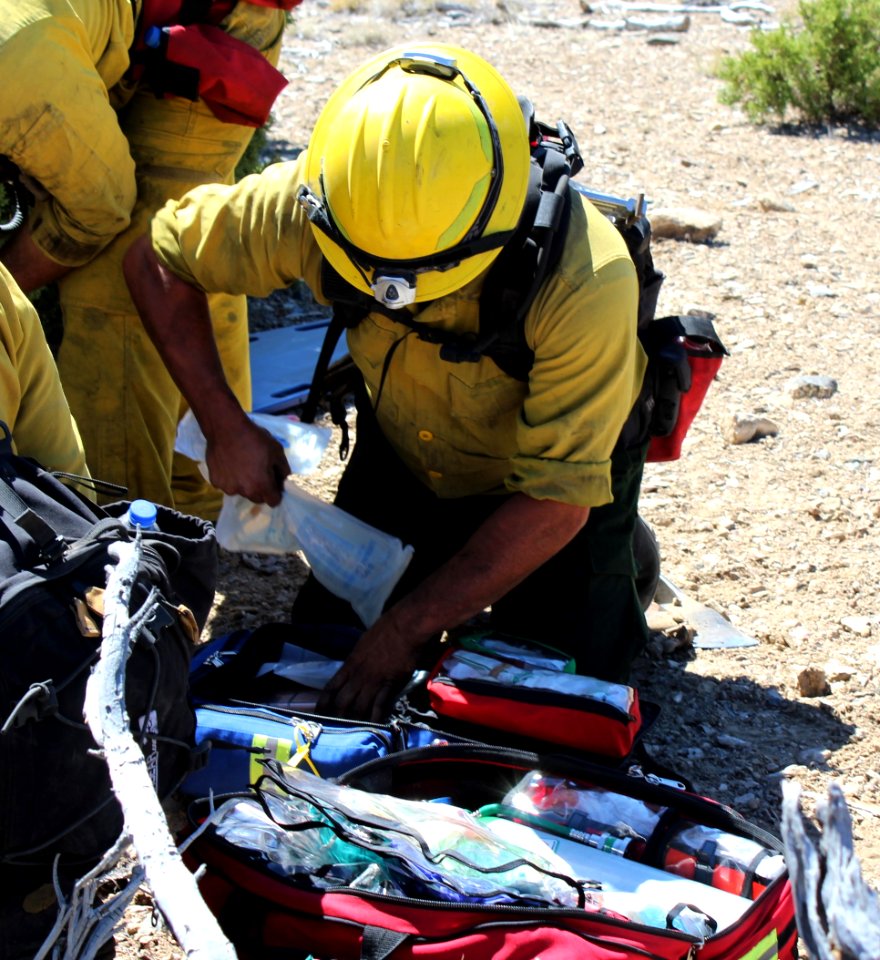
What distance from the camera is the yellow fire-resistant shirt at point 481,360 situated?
2.60m

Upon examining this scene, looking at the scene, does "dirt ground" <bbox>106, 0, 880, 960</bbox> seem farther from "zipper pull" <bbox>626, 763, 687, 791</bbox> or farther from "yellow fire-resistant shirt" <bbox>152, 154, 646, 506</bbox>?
"yellow fire-resistant shirt" <bbox>152, 154, 646, 506</bbox>

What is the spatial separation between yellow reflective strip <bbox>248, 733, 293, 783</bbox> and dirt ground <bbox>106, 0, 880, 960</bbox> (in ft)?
1.20

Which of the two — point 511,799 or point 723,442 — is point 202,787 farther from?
point 723,442

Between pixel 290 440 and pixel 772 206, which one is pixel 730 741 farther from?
pixel 772 206

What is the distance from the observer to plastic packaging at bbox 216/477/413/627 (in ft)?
10.4

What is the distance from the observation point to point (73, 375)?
3.43 m

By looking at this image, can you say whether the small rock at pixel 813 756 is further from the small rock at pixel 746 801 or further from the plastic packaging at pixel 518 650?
the plastic packaging at pixel 518 650

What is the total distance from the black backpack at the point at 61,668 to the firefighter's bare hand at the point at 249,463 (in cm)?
Result: 100

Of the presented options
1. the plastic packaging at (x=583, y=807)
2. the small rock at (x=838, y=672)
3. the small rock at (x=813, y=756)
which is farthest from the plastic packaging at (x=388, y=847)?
the small rock at (x=838, y=672)

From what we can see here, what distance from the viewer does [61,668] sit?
1.83m

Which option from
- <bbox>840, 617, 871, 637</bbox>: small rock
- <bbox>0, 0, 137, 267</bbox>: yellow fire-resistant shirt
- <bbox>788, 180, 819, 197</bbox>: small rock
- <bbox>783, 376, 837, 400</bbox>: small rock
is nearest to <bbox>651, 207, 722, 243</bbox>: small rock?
<bbox>788, 180, 819, 197</bbox>: small rock

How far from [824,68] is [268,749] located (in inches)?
296

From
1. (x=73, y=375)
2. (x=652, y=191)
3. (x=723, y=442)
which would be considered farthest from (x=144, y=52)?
(x=652, y=191)

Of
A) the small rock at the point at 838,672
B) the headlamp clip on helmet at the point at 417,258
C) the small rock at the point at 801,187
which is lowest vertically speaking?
the small rock at the point at 838,672
